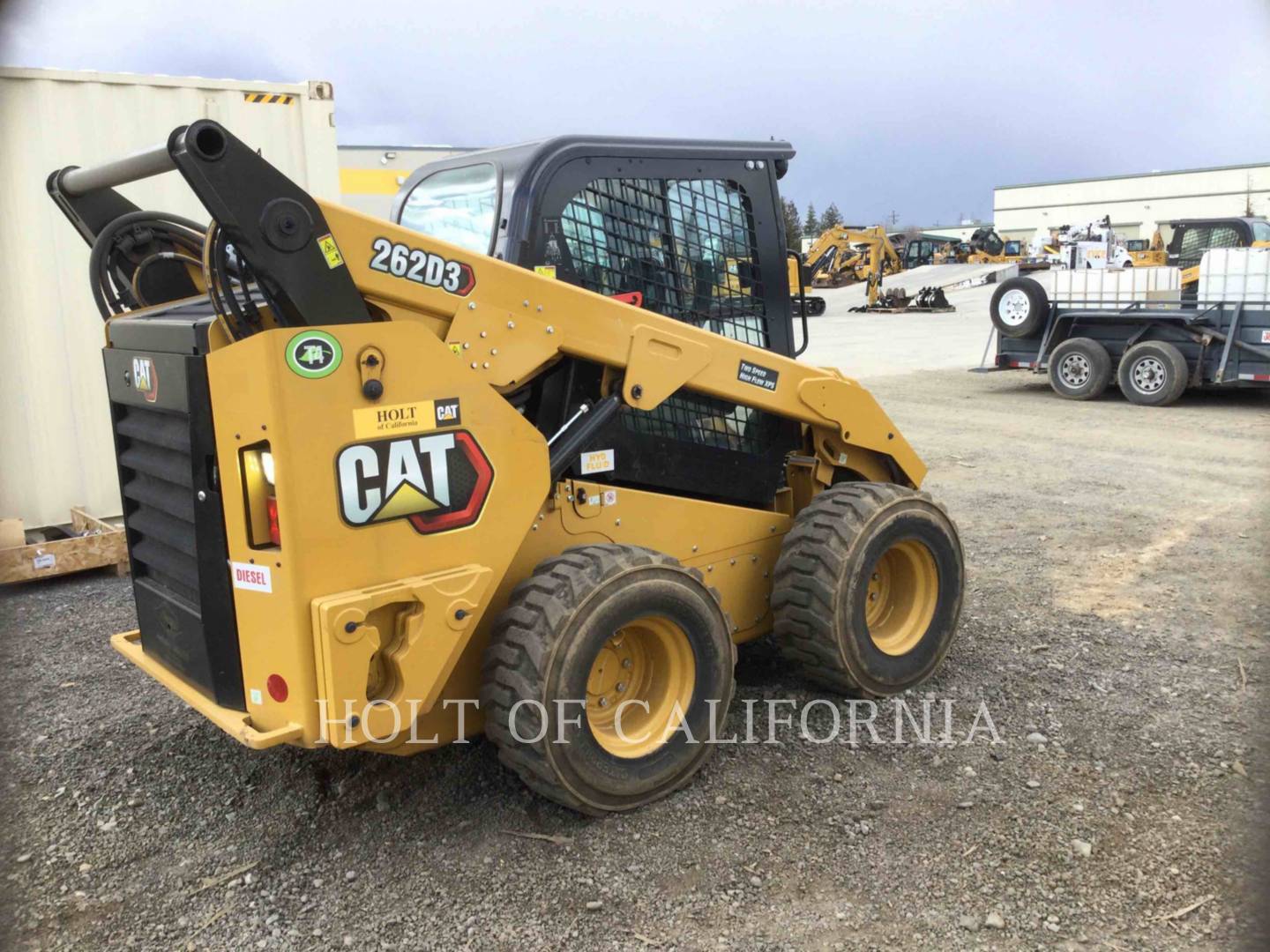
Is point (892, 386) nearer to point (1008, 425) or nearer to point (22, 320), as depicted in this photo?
point (1008, 425)

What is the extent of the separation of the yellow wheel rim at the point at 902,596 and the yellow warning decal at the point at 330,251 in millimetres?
2595

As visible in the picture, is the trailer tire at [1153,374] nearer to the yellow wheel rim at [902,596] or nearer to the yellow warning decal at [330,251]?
the yellow wheel rim at [902,596]

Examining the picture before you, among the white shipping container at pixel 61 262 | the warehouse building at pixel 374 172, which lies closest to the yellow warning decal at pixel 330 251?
the white shipping container at pixel 61 262

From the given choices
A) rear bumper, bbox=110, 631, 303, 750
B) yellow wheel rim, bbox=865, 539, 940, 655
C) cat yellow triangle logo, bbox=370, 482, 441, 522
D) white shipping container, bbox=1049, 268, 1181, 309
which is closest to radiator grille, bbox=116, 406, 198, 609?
rear bumper, bbox=110, 631, 303, 750

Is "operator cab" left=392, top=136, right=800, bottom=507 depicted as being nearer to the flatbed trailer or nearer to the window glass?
the window glass

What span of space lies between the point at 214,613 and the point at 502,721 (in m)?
0.93

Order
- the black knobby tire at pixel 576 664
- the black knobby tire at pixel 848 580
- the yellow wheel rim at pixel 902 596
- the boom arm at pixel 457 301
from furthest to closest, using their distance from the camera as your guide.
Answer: the yellow wheel rim at pixel 902 596, the black knobby tire at pixel 848 580, the black knobby tire at pixel 576 664, the boom arm at pixel 457 301

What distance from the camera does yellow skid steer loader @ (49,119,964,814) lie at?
2918mm

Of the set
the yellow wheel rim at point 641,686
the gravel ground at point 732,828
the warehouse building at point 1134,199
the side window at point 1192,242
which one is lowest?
the gravel ground at point 732,828

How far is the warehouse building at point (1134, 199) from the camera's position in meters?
52.1

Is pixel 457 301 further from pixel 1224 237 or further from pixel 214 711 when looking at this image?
pixel 1224 237

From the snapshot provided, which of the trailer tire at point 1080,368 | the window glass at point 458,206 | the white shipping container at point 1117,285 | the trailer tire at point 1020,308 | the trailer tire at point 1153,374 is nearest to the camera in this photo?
the window glass at point 458,206

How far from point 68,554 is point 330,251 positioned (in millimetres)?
4262

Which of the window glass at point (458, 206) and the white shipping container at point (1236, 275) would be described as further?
the white shipping container at point (1236, 275)
